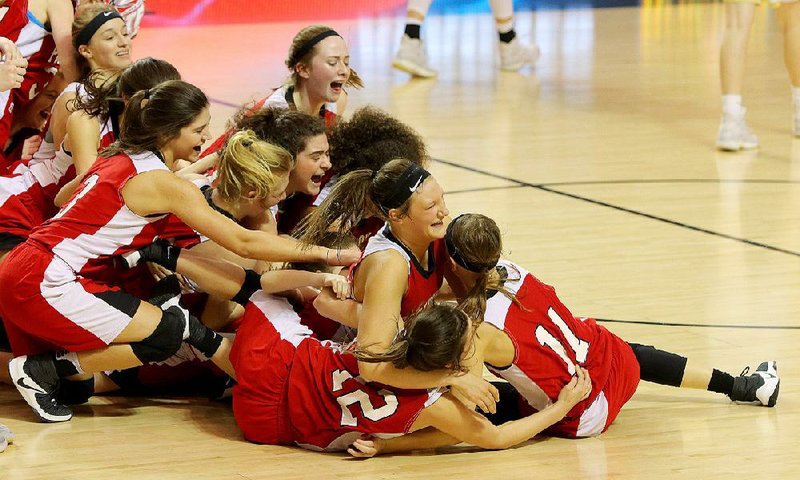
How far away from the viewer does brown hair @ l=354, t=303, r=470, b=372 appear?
3.02 m

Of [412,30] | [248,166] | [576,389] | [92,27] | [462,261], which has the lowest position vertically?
[412,30]

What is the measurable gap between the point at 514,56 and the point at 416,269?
746 cm

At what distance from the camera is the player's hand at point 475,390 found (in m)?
3.09

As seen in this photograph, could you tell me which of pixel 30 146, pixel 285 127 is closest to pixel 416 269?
pixel 285 127

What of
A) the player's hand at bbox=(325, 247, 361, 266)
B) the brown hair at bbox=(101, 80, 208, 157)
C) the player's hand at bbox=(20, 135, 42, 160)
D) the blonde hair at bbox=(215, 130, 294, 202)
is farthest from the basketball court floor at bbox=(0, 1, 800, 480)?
the player's hand at bbox=(20, 135, 42, 160)

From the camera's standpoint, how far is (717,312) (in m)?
4.36

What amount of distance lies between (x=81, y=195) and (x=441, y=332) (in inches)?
43.7

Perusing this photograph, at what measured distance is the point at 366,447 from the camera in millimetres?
3184

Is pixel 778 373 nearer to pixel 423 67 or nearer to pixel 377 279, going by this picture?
pixel 377 279

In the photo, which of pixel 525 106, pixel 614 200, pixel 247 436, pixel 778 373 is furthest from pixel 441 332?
pixel 525 106

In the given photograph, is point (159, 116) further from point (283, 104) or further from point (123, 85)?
point (283, 104)

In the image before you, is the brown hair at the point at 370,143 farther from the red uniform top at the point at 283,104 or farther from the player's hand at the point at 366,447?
the player's hand at the point at 366,447

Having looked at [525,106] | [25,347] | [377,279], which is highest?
[377,279]

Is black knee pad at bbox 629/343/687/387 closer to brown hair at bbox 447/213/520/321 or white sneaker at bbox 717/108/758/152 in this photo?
brown hair at bbox 447/213/520/321
